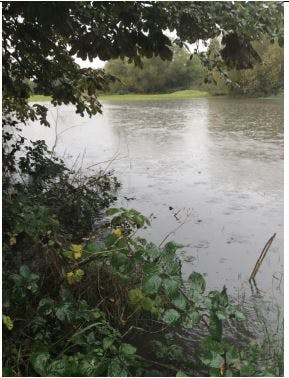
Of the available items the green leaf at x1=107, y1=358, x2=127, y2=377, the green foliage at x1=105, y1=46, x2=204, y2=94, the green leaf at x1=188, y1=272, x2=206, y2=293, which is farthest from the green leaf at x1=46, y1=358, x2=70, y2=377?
the green foliage at x1=105, y1=46, x2=204, y2=94

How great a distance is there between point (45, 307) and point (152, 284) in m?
0.75

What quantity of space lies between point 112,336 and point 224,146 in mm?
9086

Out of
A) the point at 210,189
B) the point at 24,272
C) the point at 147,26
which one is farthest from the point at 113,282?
the point at 210,189

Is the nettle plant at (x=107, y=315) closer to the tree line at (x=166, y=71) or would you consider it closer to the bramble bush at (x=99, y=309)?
the bramble bush at (x=99, y=309)

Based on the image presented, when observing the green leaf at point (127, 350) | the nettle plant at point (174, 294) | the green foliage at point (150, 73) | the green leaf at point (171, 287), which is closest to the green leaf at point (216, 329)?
the nettle plant at point (174, 294)

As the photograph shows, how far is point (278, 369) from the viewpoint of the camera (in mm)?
2561

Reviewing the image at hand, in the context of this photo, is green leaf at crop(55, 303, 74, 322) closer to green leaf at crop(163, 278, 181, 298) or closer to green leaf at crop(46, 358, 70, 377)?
green leaf at crop(46, 358, 70, 377)

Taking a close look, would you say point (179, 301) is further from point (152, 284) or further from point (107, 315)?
point (107, 315)

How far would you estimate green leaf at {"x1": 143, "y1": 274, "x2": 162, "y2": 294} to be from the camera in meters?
2.16

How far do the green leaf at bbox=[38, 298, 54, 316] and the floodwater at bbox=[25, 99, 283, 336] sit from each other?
160 centimetres

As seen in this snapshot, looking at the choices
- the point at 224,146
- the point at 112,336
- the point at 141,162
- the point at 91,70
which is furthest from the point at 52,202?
the point at 224,146

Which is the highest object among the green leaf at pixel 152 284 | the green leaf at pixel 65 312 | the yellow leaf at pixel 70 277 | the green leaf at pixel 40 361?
the green leaf at pixel 152 284

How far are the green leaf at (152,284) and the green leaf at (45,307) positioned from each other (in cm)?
70

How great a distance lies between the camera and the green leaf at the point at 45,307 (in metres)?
2.54
